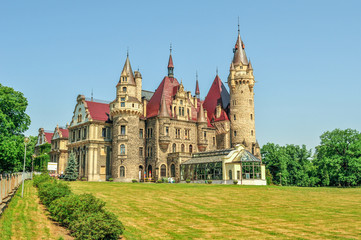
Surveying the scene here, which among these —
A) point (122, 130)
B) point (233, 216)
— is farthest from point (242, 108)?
point (233, 216)

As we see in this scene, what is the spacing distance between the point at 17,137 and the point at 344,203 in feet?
115

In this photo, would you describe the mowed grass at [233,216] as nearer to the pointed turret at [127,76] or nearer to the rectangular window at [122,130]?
the rectangular window at [122,130]

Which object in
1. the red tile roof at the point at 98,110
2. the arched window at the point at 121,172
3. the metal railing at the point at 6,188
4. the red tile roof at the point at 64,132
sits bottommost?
the metal railing at the point at 6,188

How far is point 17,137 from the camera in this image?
42.4 m

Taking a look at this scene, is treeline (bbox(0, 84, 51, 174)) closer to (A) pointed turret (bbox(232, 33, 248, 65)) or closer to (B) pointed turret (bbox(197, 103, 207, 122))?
(B) pointed turret (bbox(197, 103, 207, 122))

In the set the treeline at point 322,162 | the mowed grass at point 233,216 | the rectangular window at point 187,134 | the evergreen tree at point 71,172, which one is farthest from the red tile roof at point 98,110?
the mowed grass at point 233,216

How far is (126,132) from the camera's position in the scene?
6550 cm

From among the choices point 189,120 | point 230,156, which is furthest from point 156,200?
point 189,120

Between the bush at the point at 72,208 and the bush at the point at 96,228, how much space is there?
205cm

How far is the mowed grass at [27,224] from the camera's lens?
1656 cm

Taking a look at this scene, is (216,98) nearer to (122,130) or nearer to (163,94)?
(163,94)

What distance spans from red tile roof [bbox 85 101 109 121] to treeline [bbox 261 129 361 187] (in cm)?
3348

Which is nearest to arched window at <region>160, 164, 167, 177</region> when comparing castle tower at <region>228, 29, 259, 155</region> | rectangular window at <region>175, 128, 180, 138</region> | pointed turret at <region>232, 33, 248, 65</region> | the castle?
the castle

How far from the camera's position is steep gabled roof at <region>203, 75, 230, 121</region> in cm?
7819
